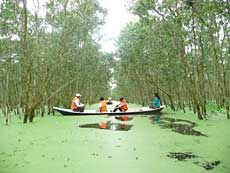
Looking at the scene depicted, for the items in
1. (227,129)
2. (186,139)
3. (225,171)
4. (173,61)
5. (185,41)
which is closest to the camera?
(225,171)

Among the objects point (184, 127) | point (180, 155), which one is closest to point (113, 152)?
point (180, 155)

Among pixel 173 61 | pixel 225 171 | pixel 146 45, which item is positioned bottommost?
pixel 225 171

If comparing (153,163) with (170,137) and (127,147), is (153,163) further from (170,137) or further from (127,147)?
(170,137)

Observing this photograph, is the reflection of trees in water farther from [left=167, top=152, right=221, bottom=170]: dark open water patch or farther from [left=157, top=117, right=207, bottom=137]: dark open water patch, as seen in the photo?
[left=167, top=152, right=221, bottom=170]: dark open water patch

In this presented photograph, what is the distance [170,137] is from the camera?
8266 mm

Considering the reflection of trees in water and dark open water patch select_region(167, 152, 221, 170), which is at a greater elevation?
the reflection of trees in water

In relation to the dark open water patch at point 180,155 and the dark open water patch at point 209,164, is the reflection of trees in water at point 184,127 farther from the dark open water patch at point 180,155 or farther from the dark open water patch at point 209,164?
the dark open water patch at point 209,164

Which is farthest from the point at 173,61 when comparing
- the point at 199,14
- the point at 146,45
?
the point at 199,14

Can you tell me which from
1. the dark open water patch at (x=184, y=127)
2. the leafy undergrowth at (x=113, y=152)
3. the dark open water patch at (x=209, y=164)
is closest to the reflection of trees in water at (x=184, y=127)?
the dark open water patch at (x=184, y=127)

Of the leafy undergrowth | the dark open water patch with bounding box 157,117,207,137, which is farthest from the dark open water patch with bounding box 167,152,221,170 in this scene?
the dark open water patch with bounding box 157,117,207,137

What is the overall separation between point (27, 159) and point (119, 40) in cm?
2283

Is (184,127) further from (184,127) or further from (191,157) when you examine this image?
(191,157)

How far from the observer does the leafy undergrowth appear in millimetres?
5062

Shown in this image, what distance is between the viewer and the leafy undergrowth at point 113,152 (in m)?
5.06
